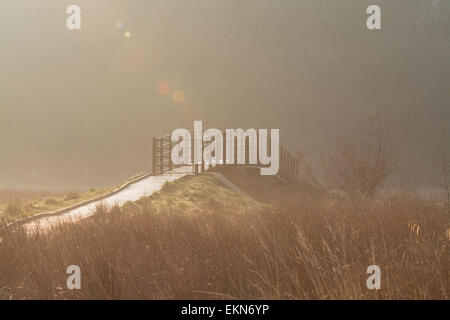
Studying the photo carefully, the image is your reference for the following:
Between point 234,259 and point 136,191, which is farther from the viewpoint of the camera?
point 136,191

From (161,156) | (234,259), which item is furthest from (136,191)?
(234,259)

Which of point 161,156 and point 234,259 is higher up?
point 161,156

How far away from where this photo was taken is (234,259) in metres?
4.80

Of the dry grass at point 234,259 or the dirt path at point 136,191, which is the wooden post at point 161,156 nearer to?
the dirt path at point 136,191

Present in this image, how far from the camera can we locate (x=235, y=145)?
75.9 ft

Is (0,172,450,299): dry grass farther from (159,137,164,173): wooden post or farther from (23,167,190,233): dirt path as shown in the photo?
(159,137,164,173): wooden post

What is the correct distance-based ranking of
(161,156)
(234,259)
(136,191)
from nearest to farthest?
(234,259), (136,191), (161,156)

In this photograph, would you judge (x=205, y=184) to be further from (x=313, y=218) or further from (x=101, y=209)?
(x=313, y=218)

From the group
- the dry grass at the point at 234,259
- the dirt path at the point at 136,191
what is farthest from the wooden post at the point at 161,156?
the dry grass at the point at 234,259

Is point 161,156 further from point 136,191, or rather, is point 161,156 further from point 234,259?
point 234,259

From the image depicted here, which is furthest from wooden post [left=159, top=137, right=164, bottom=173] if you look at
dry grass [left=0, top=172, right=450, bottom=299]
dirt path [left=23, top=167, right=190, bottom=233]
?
dry grass [left=0, top=172, right=450, bottom=299]

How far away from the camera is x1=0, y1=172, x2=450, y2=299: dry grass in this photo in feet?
12.1

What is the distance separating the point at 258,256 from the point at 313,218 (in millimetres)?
2385
